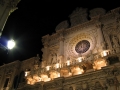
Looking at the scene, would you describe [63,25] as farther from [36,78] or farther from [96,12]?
[36,78]

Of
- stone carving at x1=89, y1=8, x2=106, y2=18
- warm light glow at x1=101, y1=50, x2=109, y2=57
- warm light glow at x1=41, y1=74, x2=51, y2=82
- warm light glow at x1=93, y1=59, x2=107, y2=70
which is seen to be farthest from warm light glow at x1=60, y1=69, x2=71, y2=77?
stone carving at x1=89, y1=8, x2=106, y2=18

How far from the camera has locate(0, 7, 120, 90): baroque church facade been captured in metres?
17.7

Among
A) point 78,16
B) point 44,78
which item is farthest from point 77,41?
point 44,78

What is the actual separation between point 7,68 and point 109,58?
1824 cm

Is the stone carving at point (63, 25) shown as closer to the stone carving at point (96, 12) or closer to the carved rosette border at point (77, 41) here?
the carved rosette border at point (77, 41)

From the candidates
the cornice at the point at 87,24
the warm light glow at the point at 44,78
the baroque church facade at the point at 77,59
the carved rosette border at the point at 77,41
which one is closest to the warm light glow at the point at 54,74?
the baroque church facade at the point at 77,59

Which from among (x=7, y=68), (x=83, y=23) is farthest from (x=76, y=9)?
(x=7, y=68)

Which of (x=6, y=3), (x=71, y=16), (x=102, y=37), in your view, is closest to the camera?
(x=6, y=3)

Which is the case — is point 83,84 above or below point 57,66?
below

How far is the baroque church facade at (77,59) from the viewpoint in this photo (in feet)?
58.0

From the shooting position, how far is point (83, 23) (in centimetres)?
2419

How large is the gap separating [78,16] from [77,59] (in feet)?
27.2

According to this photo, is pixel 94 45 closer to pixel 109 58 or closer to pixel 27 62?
pixel 109 58

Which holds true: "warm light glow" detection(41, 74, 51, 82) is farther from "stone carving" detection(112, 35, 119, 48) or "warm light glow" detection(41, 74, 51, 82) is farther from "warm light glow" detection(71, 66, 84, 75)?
"stone carving" detection(112, 35, 119, 48)
